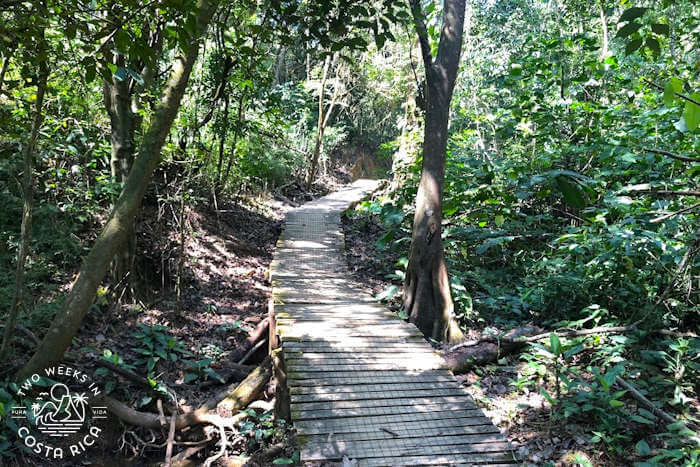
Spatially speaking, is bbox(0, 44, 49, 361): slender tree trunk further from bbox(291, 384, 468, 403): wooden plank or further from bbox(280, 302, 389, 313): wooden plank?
bbox(280, 302, 389, 313): wooden plank

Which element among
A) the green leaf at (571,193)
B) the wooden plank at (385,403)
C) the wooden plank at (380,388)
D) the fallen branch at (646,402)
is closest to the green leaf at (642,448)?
the fallen branch at (646,402)

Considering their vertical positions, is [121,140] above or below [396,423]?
above

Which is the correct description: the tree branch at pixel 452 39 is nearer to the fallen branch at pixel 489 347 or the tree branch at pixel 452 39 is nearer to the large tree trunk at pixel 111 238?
the large tree trunk at pixel 111 238

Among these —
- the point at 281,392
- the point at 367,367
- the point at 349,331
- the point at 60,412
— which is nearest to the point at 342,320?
the point at 349,331

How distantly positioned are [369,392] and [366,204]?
18.4 ft

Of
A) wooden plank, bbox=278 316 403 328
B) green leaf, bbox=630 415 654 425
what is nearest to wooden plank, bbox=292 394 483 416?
green leaf, bbox=630 415 654 425

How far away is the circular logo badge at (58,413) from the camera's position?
3.66 meters

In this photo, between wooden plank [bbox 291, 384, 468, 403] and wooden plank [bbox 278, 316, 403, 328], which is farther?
wooden plank [bbox 278, 316, 403, 328]

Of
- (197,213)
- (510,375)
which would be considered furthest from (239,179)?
(510,375)

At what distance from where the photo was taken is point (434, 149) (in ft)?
19.2

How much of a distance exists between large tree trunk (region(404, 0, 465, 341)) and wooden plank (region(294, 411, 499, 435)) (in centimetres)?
200

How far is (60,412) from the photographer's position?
3.92 metres

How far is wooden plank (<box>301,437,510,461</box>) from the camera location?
3209mm

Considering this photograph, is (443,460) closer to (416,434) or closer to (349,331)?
(416,434)
